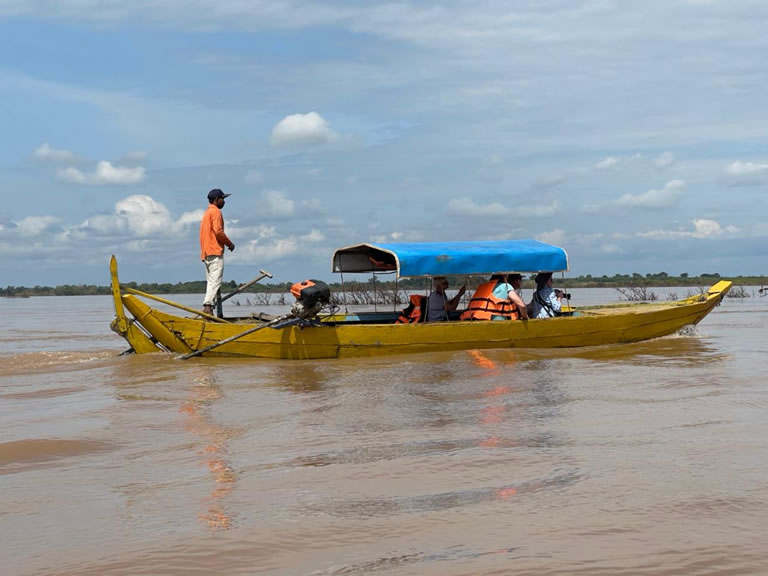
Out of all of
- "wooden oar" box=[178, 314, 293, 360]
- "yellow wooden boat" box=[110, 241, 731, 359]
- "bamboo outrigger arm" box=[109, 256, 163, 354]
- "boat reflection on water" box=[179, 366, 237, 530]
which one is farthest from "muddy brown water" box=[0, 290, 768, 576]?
"bamboo outrigger arm" box=[109, 256, 163, 354]

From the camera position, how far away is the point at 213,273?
461 inches

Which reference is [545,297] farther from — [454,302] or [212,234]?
[212,234]

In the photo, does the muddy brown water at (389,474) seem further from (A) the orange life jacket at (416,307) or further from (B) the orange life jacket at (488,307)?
(A) the orange life jacket at (416,307)

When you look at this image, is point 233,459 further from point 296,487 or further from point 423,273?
point 423,273

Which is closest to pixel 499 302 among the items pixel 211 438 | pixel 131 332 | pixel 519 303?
pixel 519 303

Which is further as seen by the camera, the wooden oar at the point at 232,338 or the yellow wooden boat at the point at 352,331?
the yellow wooden boat at the point at 352,331

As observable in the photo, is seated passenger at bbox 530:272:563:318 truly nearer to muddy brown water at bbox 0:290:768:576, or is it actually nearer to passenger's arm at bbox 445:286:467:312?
passenger's arm at bbox 445:286:467:312

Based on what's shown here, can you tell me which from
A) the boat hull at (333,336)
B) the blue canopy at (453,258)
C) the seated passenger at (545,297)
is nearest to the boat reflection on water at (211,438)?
the boat hull at (333,336)

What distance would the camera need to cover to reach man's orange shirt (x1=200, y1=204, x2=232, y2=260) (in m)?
11.6

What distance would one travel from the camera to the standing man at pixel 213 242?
11.6 m

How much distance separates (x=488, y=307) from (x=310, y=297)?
2.95 m

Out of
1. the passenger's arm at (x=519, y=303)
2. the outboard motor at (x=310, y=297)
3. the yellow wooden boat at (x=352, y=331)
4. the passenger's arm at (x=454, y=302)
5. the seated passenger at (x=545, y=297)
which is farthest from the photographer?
the seated passenger at (x=545, y=297)

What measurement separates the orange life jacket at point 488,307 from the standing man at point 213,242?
3.81m

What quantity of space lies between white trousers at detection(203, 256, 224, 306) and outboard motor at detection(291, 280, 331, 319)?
4.30ft
